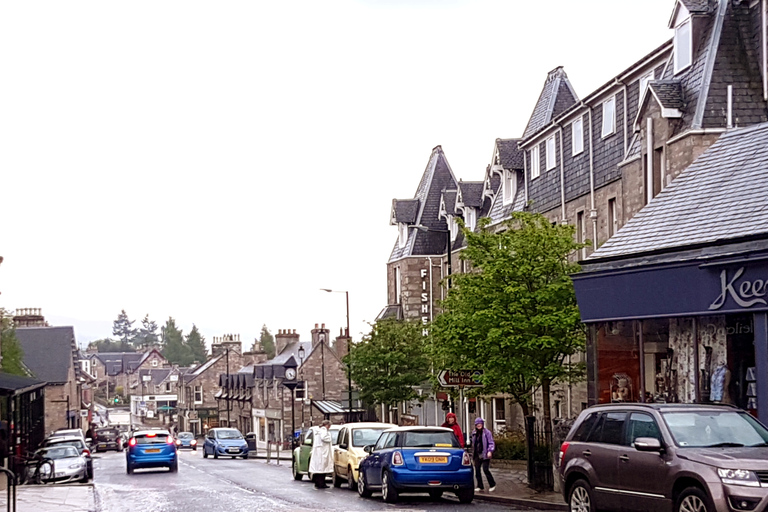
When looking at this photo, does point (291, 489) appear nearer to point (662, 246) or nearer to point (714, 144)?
point (662, 246)

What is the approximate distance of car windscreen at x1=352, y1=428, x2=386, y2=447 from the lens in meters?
26.2

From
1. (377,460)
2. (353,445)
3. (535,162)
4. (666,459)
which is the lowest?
(353,445)

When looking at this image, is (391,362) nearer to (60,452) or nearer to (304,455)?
(60,452)

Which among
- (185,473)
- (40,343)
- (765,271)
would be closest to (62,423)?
(40,343)

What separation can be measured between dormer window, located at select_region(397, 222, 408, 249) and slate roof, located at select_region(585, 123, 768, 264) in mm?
35840

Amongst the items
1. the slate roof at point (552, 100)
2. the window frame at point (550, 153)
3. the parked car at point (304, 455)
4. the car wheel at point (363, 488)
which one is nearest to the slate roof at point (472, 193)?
the slate roof at point (552, 100)

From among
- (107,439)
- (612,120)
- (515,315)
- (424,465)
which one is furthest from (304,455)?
(107,439)

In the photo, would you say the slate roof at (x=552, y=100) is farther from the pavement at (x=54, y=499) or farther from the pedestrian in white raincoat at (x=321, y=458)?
the pavement at (x=54, y=499)

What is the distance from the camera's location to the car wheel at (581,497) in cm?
1516

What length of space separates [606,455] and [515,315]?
10.4m

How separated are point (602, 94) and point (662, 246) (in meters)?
12.3

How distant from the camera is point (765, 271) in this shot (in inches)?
746

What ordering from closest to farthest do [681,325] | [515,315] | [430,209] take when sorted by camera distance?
[681,325], [515,315], [430,209]

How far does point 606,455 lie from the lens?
14.8m
